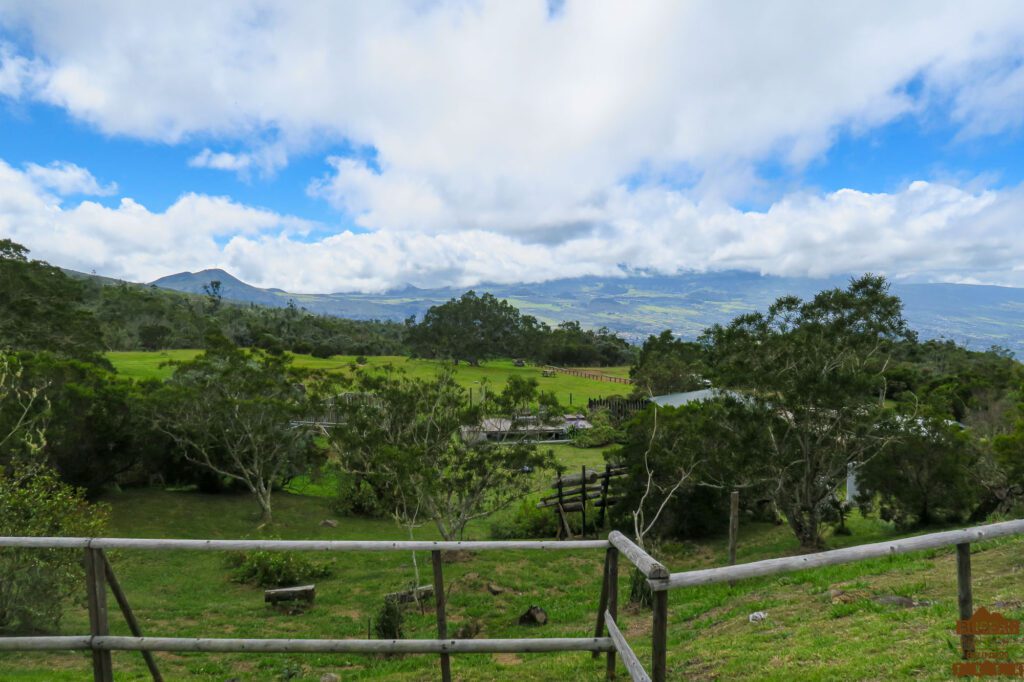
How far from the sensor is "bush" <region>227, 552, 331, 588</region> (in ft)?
48.4

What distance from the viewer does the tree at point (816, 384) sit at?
50.5ft

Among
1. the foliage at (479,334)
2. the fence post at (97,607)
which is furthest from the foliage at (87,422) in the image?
the foliage at (479,334)

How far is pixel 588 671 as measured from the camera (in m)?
5.40

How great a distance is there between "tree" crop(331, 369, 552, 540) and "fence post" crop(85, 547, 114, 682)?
10741 mm

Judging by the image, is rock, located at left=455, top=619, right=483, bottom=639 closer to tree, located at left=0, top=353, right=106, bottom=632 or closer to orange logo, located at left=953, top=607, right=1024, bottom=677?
tree, located at left=0, top=353, right=106, bottom=632

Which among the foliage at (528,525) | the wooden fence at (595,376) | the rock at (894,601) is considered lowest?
the foliage at (528,525)

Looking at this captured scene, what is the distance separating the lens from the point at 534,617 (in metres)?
10.5

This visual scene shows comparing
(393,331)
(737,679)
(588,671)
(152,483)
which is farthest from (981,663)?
(393,331)

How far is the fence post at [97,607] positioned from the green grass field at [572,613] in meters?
2.46

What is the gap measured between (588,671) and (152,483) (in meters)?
26.5

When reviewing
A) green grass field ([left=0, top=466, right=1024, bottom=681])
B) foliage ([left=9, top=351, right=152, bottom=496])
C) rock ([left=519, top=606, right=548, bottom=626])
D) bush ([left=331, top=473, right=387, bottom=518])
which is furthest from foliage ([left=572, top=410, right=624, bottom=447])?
rock ([left=519, top=606, right=548, bottom=626])

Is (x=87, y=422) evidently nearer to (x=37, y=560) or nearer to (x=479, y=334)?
(x=37, y=560)

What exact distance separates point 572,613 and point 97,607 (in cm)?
848

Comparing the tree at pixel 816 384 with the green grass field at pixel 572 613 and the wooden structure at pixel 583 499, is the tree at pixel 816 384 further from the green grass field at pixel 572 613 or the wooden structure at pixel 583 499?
the wooden structure at pixel 583 499
